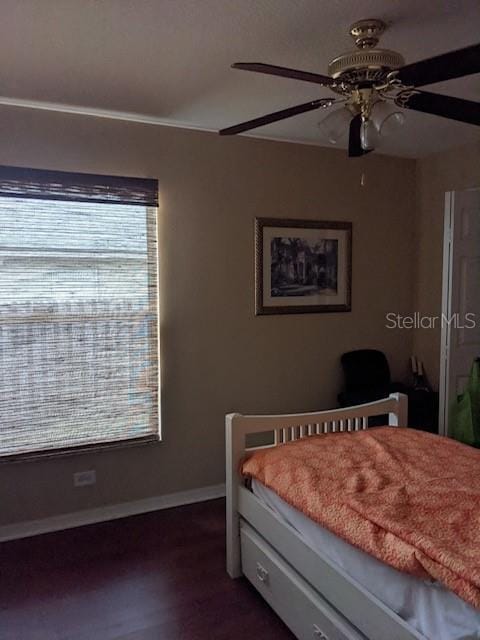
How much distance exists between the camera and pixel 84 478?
326 centimetres

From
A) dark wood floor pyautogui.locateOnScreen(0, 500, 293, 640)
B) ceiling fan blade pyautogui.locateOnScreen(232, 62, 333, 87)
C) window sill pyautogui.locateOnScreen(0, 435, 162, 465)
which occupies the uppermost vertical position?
ceiling fan blade pyautogui.locateOnScreen(232, 62, 333, 87)

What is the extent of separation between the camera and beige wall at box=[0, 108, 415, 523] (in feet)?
10.3

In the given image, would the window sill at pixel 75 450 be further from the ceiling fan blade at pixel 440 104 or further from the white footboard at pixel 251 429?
the ceiling fan blade at pixel 440 104

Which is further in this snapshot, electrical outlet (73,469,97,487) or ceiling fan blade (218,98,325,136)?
electrical outlet (73,469,97,487)

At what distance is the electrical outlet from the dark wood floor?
0.27m

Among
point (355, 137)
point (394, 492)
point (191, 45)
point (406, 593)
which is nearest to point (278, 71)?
point (355, 137)

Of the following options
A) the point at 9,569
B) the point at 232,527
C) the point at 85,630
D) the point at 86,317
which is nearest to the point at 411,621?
the point at 232,527

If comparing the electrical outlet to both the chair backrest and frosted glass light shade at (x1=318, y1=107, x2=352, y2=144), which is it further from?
frosted glass light shade at (x1=318, y1=107, x2=352, y2=144)

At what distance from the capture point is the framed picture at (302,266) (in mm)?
3727

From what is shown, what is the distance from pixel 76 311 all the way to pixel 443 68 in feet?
7.75

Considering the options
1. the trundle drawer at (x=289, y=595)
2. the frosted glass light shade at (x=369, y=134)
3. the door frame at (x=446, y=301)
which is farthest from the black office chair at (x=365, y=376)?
the frosted glass light shade at (x=369, y=134)

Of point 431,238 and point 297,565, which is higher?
point 431,238

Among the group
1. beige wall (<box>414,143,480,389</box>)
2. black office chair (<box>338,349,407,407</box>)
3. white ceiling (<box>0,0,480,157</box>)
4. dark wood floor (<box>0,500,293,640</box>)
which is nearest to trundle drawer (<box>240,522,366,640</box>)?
dark wood floor (<box>0,500,293,640</box>)

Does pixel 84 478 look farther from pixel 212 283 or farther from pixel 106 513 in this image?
pixel 212 283
